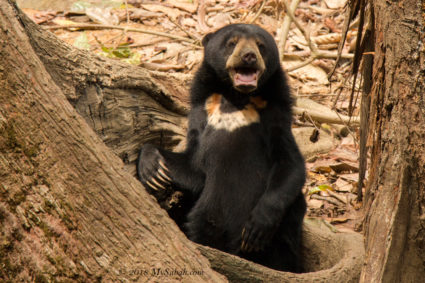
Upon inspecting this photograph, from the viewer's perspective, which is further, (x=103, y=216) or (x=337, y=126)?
(x=337, y=126)

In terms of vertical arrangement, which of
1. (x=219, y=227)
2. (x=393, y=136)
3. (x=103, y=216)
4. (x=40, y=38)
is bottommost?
(x=219, y=227)

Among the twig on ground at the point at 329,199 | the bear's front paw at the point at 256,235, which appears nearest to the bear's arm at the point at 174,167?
the bear's front paw at the point at 256,235

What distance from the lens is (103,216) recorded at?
96.5 inches

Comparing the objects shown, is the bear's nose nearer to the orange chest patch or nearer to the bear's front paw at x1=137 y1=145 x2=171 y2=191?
the orange chest patch

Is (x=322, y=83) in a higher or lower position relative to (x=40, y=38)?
lower

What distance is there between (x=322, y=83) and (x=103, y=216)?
18.9 feet

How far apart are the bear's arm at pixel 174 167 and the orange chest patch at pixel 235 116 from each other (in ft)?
0.35

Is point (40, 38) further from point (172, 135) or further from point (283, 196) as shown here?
point (283, 196)

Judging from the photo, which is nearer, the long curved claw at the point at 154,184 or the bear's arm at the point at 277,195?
the bear's arm at the point at 277,195

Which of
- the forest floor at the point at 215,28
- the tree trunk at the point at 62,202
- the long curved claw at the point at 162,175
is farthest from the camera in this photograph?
the forest floor at the point at 215,28

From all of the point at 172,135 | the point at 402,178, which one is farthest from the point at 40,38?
the point at 402,178

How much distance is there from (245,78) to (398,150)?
1.67 metres

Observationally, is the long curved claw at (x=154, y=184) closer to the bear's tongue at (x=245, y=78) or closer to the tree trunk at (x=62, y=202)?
the bear's tongue at (x=245, y=78)

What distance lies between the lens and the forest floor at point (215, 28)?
6434mm
